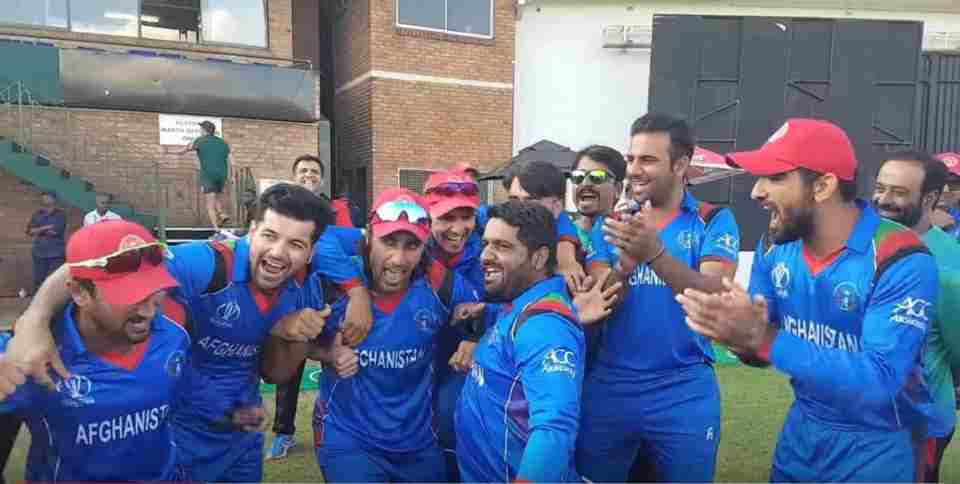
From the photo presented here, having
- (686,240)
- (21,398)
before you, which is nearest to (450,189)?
(686,240)

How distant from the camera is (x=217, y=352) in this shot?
121 inches

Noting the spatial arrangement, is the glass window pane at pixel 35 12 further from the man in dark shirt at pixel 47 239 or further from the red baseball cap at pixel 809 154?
the red baseball cap at pixel 809 154

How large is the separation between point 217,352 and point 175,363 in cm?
53

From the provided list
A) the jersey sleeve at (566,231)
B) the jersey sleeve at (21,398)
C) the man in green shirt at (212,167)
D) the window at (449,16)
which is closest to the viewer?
the jersey sleeve at (21,398)

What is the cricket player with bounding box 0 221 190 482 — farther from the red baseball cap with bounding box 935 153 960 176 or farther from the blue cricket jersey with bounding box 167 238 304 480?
the red baseball cap with bounding box 935 153 960 176

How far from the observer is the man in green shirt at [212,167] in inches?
457

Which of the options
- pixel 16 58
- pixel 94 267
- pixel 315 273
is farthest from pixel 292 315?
pixel 16 58

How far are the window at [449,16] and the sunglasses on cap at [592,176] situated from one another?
11.2m

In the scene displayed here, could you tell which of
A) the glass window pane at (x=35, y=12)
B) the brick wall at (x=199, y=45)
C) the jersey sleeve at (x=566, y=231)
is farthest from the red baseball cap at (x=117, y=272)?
the glass window pane at (x=35, y=12)

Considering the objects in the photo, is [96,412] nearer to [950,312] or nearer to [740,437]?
[950,312]

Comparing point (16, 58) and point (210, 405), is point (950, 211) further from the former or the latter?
point (16, 58)

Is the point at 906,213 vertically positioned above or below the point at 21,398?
above

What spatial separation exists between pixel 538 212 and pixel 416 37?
12.2m

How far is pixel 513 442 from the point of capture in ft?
8.18
